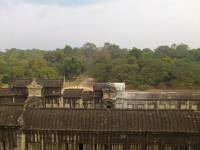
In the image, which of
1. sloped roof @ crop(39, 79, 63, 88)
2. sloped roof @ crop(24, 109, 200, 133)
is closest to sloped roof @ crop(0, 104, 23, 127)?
sloped roof @ crop(24, 109, 200, 133)

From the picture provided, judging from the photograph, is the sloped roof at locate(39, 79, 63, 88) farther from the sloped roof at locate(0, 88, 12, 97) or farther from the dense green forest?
the dense green forest

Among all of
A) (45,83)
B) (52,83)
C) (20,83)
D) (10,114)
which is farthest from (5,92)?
(10,114)

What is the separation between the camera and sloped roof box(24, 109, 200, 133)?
70.7 ft

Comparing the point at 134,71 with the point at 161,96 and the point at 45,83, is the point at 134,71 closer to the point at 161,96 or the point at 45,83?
the point at 161,96

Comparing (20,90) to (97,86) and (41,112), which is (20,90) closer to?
(97,86)

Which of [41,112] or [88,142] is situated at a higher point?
[41,112]

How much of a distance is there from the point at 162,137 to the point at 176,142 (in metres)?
0.94

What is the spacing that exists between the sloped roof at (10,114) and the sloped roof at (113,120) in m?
0.65

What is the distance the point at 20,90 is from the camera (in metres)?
51.8

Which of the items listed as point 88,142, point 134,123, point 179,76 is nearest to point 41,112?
point 88,142

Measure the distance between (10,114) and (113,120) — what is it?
709 cm

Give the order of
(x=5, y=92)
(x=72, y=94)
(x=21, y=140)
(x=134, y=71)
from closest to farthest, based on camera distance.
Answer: (x=21, y=140) < (x=72, y=94) < (x=5, y=92) < (x=134, y=71)

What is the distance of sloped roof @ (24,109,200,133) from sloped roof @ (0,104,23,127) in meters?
0.65

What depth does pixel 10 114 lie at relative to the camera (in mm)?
22656
